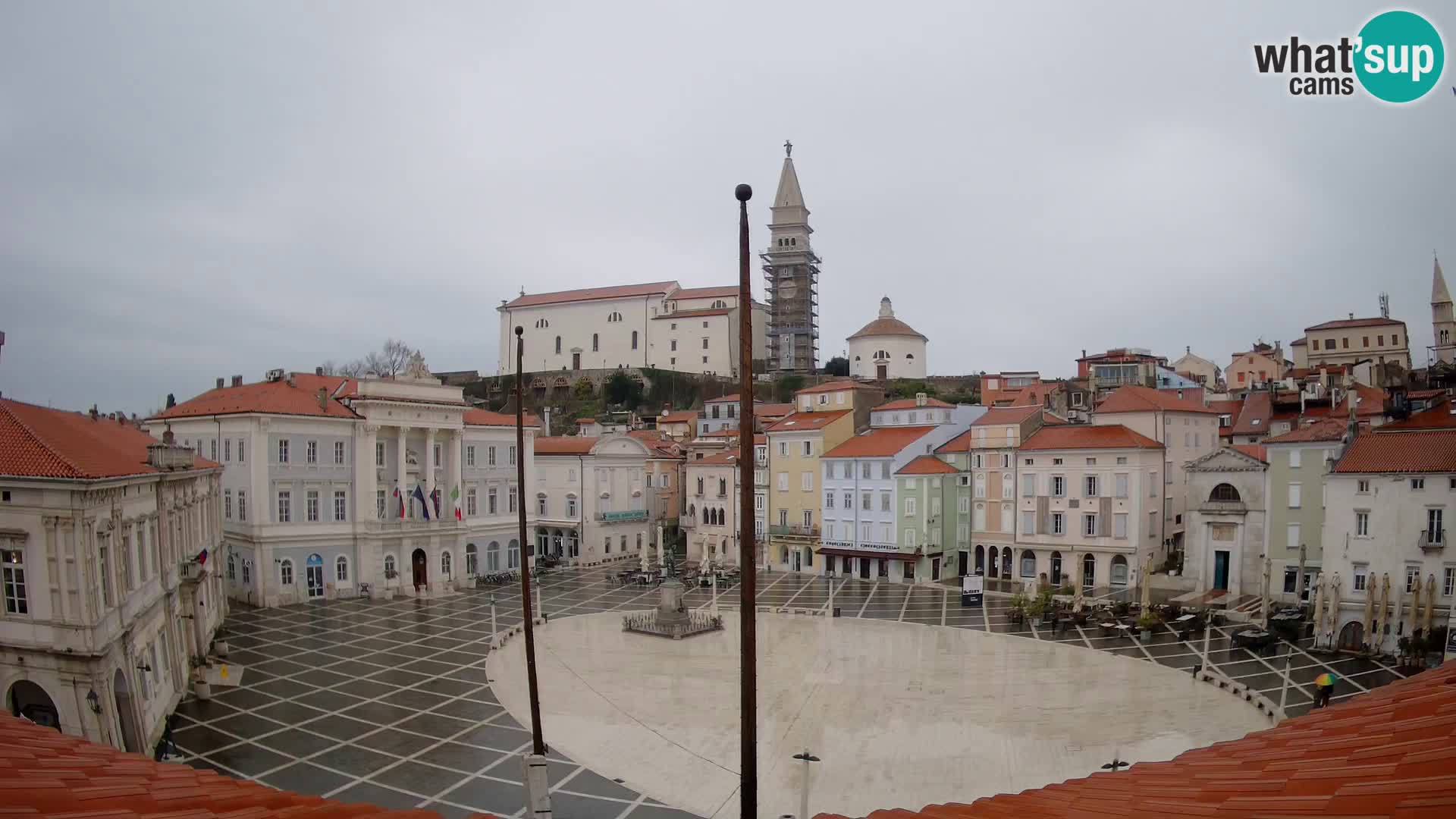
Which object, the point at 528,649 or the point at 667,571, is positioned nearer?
the point at 528,649

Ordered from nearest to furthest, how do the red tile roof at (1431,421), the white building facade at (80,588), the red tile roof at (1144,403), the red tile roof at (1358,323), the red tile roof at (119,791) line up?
the red tile roof at (119,791)
the white building facade at (80,588)
the red tile roof at (1431,421)
the red tile roof at (1144,403)
the red tile roof at (1358,323)

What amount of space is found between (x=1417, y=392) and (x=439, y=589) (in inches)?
2194

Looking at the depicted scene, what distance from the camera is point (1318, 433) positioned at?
1598 inches

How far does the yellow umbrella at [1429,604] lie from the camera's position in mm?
29203

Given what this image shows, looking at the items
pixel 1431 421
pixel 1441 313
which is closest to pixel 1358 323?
pixel 1441 313

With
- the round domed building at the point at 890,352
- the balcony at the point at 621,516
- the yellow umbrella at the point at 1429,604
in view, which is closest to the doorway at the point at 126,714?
the yellow umbrella at the point at 1429,604

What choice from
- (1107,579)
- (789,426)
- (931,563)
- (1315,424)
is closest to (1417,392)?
(1315,424)

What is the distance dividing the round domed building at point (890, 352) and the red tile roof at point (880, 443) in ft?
148

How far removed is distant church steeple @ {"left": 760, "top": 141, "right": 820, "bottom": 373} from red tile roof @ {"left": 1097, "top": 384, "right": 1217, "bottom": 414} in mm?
Result: 61204

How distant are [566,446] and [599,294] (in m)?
55.6

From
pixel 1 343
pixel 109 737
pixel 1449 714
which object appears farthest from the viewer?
pixel 1 343

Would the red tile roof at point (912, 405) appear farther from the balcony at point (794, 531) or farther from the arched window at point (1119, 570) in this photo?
the arched window at point (1119, 570)

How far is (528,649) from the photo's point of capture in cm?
1900

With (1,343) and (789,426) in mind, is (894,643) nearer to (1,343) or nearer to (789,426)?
(789,426)
